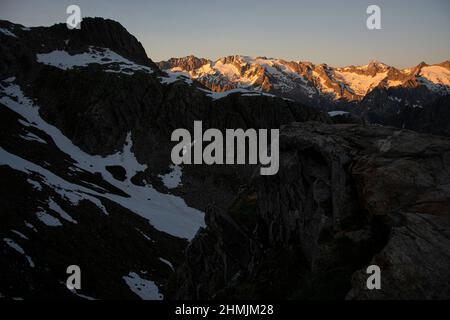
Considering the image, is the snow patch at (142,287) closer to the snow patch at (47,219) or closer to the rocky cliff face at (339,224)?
the snow patch at (47,219)

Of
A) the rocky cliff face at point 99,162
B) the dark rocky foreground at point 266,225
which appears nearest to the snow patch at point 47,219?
the rocky cliff face at point 99,162

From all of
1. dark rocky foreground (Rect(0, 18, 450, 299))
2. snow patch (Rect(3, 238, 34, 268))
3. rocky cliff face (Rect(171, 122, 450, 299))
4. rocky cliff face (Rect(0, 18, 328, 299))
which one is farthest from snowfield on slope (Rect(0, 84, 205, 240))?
rocky cliff face (Rect(171, 122, 450, 299))

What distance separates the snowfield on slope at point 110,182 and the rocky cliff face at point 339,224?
3393cm

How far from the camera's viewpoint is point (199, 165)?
4370 inches

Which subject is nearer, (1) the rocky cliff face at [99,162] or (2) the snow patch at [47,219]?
(1) the rocky cliff face at [99,162]

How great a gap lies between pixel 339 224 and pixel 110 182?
7825 centimetres

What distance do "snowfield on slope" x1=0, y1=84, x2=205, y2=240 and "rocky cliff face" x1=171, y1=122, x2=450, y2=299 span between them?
33926mm

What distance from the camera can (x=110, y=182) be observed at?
91938 millimetres

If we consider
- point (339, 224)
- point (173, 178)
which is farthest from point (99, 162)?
point (339, 224)

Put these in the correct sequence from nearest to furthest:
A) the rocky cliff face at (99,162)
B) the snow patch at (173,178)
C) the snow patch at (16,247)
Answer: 1. the snow patch at (16,247)
2. the rocky cliff face at (99,162)
3. the snow patch at (173,178)

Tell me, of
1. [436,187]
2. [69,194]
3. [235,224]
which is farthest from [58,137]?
[436,187]

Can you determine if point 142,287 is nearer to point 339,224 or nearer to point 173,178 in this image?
point 339,224

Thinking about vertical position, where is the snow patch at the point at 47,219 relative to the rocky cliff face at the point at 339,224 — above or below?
below

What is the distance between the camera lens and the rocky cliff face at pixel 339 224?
14656mm
